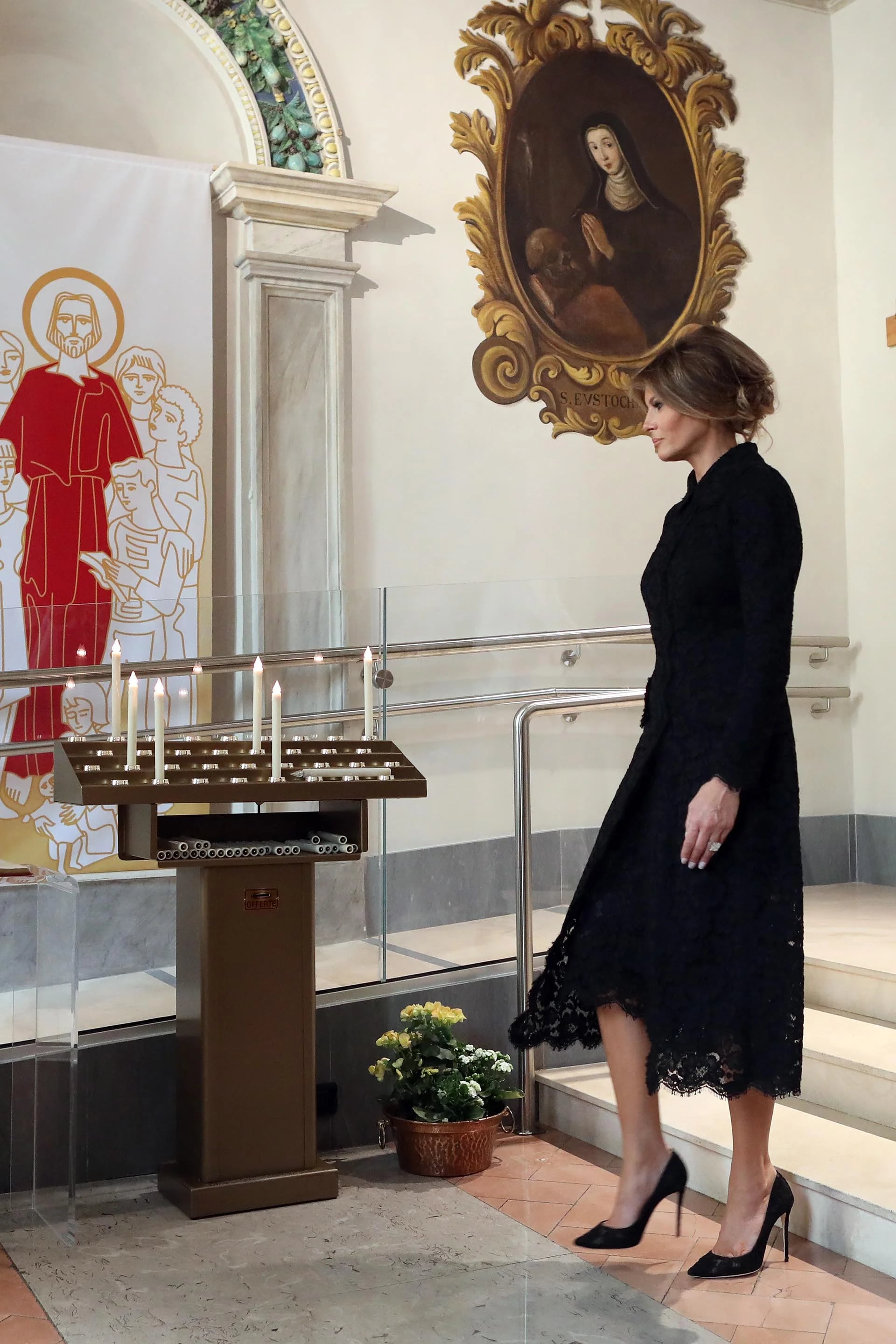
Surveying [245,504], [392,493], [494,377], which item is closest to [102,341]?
[245,504]

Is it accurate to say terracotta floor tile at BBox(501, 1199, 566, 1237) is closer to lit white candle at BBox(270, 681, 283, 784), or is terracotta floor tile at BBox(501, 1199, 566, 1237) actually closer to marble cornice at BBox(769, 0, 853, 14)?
lit white candle at BBox(270, 681, 283, 784)

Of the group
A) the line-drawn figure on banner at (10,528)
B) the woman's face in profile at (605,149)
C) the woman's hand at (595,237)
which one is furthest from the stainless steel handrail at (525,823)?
the woman's face in profile at (605,149)

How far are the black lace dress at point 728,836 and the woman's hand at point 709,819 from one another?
0.08 ft

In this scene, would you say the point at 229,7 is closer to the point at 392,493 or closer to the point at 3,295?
the point at 3,295

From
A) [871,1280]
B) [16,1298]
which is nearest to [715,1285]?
A: [871,1280]

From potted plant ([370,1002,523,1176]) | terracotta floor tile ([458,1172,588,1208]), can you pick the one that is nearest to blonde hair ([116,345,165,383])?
potted plant ([370,1002,523,1176])

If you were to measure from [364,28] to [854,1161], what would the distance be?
424 cm

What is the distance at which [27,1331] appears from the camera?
272 cm

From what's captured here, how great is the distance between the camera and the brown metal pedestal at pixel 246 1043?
3412mm

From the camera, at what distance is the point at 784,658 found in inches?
101

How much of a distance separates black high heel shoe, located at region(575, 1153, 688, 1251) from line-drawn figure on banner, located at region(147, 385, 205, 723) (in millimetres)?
2738

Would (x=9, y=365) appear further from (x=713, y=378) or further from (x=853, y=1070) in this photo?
(x=853, y=1070)

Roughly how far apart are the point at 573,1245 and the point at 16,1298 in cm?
117

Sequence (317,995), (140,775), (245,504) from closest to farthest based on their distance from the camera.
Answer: (140,775) → (317,995) → (245,504)
